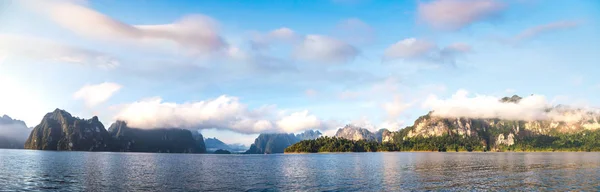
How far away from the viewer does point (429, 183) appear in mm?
89688

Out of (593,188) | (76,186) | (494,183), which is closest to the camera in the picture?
(593,188)

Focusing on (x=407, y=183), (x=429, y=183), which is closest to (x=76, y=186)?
(x=407, y=183)

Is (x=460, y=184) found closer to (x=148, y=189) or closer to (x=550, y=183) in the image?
(x=550, y=183)

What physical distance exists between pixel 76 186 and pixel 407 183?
82.0m

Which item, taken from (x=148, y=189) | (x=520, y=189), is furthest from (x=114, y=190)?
(x=520, y=189)

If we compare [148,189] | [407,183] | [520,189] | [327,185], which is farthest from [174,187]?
[520,189]

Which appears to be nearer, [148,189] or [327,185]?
[148,189]

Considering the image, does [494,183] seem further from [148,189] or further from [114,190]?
[114,190]

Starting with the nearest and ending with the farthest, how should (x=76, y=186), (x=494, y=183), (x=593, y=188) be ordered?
(x=593, y=188), (x=76, y=186), (x=494, y=183)

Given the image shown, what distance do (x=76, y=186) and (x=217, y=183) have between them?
3311 cm

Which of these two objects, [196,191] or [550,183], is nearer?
[196,191]

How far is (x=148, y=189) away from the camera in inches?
3182

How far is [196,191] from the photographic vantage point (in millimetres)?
78188

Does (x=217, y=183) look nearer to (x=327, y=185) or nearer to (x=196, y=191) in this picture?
(x=196, y=191)
